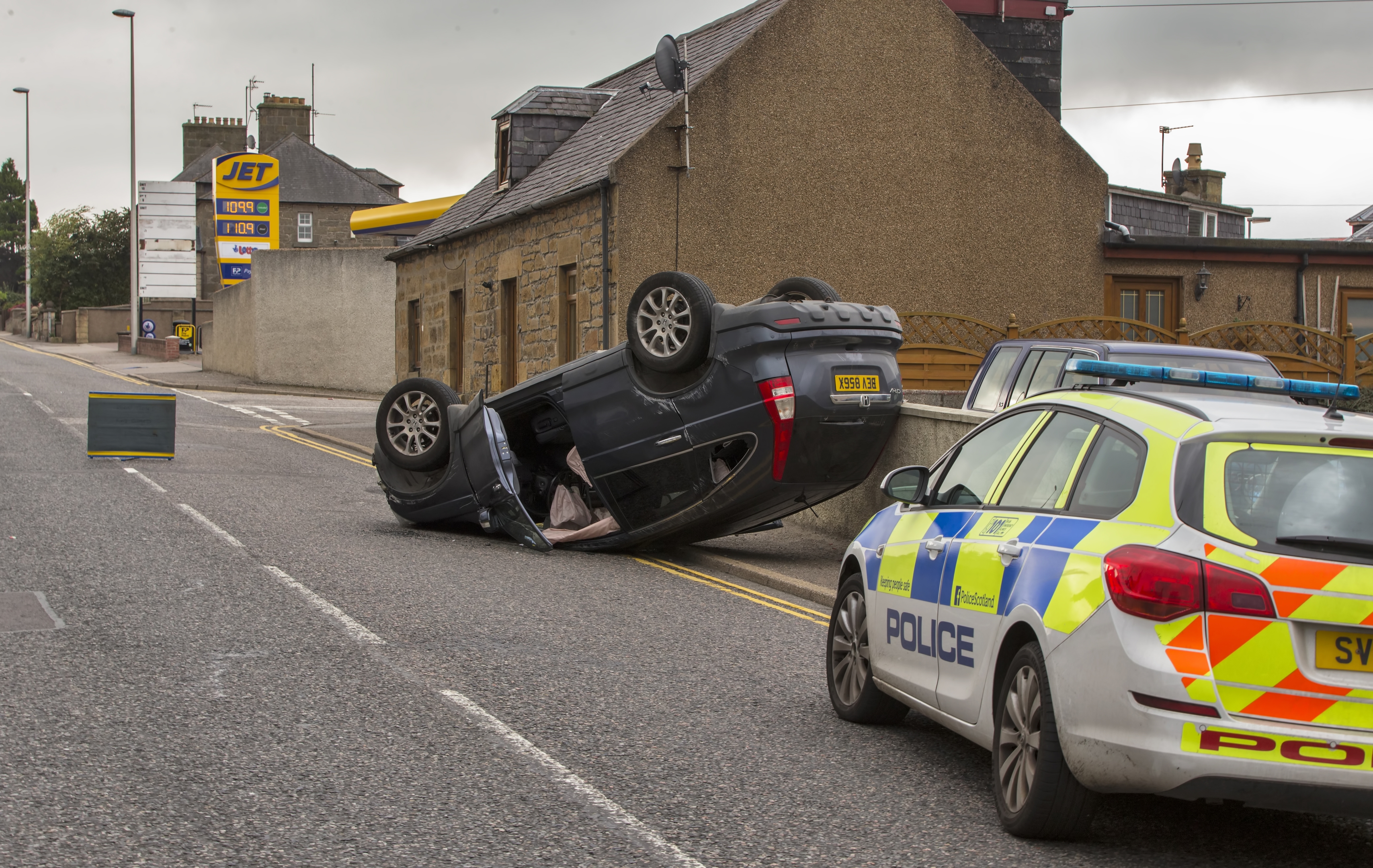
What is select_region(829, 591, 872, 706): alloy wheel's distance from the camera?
658 cm

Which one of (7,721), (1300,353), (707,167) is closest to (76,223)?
(707,167)

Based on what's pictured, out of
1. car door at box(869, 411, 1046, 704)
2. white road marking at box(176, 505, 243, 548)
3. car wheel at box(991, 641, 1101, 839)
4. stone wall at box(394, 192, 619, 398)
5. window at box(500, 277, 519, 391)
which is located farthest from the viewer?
window at box(500, 277, 519, 391)

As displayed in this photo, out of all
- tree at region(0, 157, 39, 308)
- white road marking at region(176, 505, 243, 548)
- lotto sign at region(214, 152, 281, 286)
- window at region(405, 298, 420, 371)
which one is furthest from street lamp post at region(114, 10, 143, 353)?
tree at region(0, 157, 39, 308)

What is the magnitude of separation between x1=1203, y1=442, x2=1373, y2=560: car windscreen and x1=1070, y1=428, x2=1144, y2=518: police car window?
0.29 metres

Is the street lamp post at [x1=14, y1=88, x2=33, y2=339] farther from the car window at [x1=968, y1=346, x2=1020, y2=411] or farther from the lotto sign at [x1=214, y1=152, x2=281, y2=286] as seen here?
the car window at [x1=968, y1=346, x2=1020, y2=411]

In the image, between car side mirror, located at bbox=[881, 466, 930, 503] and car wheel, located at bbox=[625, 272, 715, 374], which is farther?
car wheel, located at bbox=[625, 272, 715, 374]

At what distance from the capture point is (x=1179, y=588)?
4297mm

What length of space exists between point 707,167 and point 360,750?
1642 centimetres

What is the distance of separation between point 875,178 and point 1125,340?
466 centimetres

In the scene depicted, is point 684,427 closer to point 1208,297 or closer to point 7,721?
point 7,721

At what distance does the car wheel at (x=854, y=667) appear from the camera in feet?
21.4

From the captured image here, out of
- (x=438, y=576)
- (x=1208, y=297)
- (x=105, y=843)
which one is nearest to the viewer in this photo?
(x=105, y=843)

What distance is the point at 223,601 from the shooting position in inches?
368

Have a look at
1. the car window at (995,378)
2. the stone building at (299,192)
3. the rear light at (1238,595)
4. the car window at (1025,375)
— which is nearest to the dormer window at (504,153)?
the car window at (995,378)
